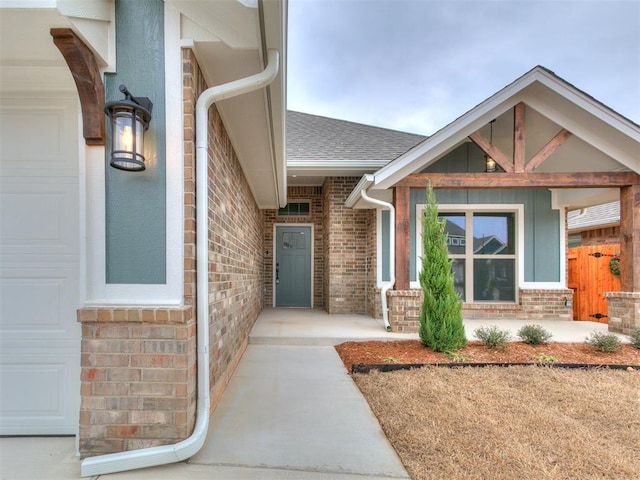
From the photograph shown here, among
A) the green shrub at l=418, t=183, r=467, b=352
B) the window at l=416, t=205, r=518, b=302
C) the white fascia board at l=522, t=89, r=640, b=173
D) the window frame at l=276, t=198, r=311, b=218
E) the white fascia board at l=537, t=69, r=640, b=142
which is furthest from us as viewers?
the window frame at l=276, t=198, r=311, b=218

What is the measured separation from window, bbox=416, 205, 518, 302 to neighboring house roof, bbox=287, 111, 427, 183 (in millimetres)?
1804

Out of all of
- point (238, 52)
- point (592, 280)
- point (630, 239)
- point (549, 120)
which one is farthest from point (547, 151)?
point (238, 52)

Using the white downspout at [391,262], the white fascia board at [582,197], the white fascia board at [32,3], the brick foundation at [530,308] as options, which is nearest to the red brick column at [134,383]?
the white fascia board at [32,3]

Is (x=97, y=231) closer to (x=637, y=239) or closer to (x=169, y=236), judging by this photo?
(x=169, y=236)

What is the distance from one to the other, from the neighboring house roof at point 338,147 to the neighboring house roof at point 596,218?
556 cm

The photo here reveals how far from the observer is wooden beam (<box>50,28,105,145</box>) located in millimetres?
1792

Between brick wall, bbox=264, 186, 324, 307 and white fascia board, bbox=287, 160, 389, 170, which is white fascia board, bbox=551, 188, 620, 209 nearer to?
white fascia board, bbox=287, 160, 389, 170

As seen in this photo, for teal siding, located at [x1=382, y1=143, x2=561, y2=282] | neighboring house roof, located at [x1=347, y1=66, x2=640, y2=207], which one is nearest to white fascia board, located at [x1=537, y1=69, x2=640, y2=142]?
neighboring house roof, located at [x1=347, y1=66, x2=640, y2=207]

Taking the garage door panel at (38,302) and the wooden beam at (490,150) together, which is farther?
the wooden beam at (490,150)

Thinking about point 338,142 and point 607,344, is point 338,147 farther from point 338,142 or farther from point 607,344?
point 607,344

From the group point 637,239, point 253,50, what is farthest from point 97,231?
point 637,239

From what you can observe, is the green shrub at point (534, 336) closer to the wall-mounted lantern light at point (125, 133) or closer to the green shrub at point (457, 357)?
the green shrub at point (457, 357)

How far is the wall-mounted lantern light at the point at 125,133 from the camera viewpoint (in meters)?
1.84

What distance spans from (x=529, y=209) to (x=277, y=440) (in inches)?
263
